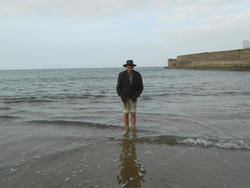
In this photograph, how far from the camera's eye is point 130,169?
4.01 meters

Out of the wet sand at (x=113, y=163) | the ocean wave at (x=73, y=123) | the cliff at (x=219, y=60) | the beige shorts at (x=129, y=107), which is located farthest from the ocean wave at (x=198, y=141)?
the cliff at (x=219, y=60)

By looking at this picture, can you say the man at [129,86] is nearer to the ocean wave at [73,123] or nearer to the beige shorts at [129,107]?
the beige shorts at [129,107]

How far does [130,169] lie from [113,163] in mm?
427

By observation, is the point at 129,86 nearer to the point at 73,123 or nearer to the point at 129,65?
the point at 129,65

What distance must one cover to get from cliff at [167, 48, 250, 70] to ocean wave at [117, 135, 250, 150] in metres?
53.1

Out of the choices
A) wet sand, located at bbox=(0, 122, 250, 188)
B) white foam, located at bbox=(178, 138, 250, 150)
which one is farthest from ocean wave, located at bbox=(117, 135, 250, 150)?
wet sand, located at bbox=(0, 122, 250, 188)

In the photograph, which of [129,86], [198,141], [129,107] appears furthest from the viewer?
[129,107]

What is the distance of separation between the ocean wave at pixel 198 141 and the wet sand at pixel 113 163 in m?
0.16

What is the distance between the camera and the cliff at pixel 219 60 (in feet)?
183

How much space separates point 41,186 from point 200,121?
225 inches

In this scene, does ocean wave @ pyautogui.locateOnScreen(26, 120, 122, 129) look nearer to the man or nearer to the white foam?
the man

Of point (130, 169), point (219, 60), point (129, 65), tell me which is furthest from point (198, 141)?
point (219, 60)

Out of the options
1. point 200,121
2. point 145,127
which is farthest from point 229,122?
point 145,127

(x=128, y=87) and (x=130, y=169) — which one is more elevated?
(x=128, y=87)
